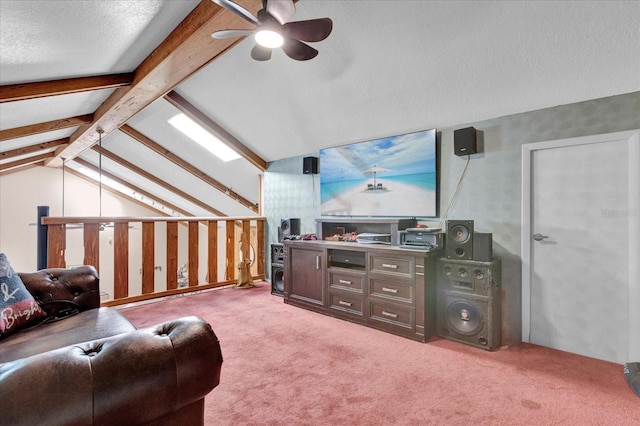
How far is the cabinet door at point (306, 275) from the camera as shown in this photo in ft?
11.8

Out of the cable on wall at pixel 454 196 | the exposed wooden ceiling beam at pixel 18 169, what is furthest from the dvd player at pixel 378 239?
the exposed wooden ceiling beam at pixel 18 169

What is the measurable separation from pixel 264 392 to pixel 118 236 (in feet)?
9.59

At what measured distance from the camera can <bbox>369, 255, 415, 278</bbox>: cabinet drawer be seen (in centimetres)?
287

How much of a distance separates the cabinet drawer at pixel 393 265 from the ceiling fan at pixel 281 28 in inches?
75.3

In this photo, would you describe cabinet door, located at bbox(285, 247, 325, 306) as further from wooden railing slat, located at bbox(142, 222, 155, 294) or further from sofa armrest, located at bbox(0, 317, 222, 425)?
sofa armrest, located at bbox(0, 317, 222, 425)

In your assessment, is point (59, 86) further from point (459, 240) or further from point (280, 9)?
point (459, 240)

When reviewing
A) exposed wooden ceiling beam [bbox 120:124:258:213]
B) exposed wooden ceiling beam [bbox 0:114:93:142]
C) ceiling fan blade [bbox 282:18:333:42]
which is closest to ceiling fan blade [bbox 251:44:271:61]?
ceiling fan blade [bbox 282:18:333:42]

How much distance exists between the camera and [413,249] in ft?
9.46

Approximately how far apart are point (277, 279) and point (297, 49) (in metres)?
3.02

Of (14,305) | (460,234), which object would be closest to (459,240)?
(460,234)

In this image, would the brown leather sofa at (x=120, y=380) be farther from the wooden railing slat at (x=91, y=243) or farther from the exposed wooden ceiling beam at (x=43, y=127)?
the exposed wooden ceiling beam at (x=43, y=127)

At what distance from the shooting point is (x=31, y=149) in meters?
5.32

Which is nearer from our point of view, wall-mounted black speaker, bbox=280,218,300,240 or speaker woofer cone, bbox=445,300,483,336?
speaker woofer cone, bbox=445,300,483,336

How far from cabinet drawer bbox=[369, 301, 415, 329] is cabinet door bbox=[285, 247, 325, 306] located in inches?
26.4
